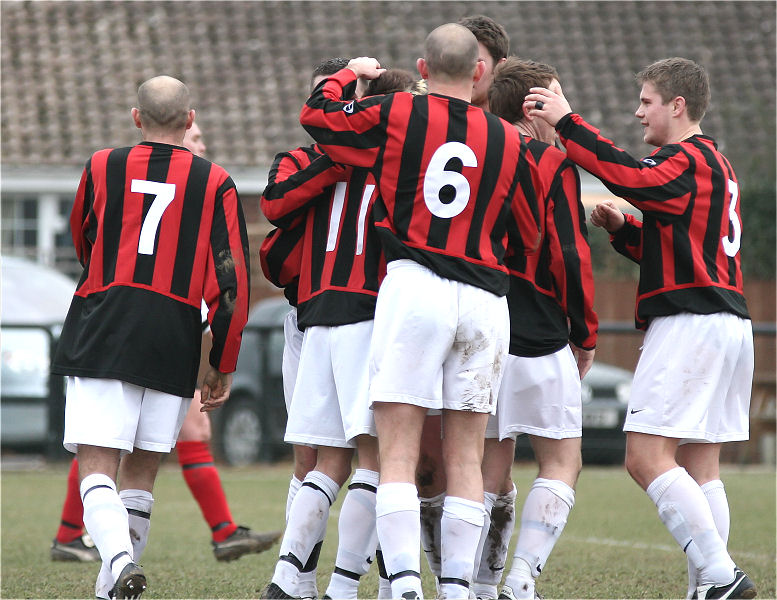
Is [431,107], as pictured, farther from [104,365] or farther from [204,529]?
[204,529]

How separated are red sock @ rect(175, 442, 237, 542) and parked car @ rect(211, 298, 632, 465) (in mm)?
6439

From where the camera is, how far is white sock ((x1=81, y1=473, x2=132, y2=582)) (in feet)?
14.8

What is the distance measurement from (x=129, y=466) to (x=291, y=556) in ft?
2.83

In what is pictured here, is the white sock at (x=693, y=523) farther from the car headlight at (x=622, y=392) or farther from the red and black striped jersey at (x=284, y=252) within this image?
the car headlight at (x=622, y=392)

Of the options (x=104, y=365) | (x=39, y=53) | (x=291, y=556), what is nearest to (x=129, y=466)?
(x=104, y=365)

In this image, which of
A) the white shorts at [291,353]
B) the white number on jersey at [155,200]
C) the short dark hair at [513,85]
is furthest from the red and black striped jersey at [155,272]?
the short dark hair at [513,85]

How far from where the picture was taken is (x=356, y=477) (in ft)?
15.4

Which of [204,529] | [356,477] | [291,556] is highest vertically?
[356,477]

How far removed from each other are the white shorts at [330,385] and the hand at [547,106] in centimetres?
110

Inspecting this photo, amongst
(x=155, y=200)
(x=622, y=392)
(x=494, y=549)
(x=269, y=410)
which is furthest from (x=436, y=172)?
(x=622, y=392)

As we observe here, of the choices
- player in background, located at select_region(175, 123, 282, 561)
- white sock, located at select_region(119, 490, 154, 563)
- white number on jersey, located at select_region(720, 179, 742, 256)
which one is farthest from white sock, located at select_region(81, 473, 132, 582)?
white number on jersey, located at select_region(720, 179, 742, 256)

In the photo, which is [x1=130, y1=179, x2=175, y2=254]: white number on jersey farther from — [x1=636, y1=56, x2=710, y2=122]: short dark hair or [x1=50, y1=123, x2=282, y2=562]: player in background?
[x1=636, y1=56, x2=710, y2=122]: short dark hair

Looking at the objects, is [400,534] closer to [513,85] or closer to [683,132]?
[513,85]

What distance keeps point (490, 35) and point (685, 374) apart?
5.39ft
